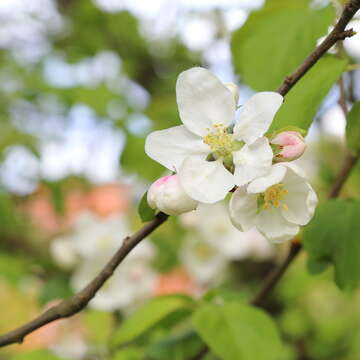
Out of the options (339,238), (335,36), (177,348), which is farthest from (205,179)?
(177,348)

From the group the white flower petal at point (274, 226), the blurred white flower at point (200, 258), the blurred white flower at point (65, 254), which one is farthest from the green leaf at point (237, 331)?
the blurred white flower at point (200, 258)

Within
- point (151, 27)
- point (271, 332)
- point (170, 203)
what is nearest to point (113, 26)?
point (151, 27)

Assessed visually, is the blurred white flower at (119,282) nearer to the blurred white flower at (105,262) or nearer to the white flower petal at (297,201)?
the blurred white flower at (105,262)

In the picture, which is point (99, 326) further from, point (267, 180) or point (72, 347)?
point (267, 180)

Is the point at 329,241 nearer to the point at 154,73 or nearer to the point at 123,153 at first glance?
the point at 123,153

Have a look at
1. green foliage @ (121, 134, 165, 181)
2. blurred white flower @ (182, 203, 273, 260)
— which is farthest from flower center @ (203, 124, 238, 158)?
blurred white flower @ (182, 203, 273, 260)
